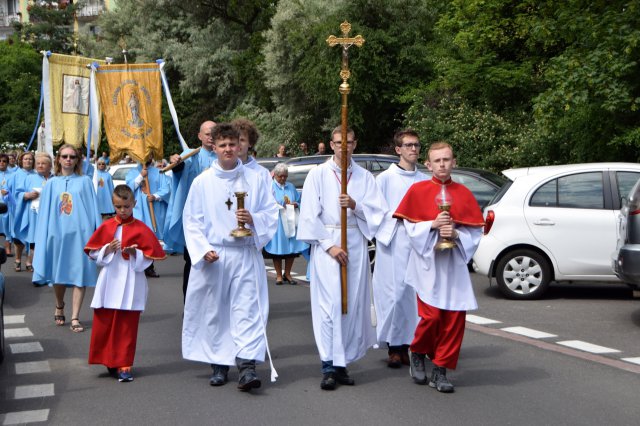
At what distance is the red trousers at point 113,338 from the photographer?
809 centimetres

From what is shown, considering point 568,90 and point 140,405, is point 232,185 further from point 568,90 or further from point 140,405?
point 568,90

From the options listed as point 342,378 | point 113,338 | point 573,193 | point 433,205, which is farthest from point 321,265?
point 573,193

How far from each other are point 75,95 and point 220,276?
628 centimetres

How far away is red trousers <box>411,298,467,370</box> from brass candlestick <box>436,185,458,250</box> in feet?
1.55

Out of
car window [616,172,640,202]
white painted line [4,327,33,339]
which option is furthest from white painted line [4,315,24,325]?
car window [616,172,640,202]

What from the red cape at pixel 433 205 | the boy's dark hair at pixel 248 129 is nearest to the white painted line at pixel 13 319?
the boy's dark hair at pixel 248 129

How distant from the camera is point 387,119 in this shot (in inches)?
1403

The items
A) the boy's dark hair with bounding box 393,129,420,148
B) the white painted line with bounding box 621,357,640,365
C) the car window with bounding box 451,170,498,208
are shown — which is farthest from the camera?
the car window with bounding box 451,170,498,208

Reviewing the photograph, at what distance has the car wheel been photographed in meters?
12.6

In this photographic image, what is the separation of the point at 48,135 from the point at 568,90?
9107 millimetres

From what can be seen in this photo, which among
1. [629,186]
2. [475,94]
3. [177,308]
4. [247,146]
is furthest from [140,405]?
[475,94]

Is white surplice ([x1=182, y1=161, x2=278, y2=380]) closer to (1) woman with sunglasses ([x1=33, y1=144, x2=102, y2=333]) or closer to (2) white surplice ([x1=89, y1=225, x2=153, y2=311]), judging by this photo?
(2) white surplice ([x1=89, y1=225, x2=153, y2=311])

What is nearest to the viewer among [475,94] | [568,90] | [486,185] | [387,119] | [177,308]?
[177,308]

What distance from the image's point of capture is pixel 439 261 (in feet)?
25.4
